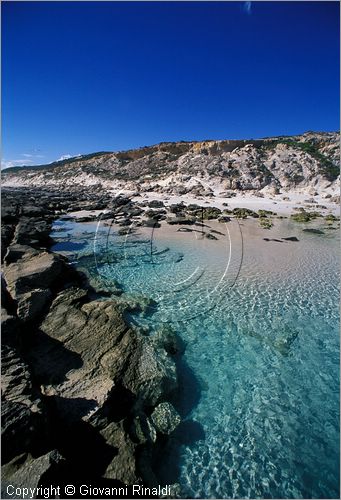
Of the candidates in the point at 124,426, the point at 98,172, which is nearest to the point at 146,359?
the point at 124,426

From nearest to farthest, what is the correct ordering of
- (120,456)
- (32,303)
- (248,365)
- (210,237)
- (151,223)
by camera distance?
1. (120,456)
2. (248,365)
3. (32,303)
4. (210,237)
5. (151,223)

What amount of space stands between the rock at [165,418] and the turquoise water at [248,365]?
0.22 metres

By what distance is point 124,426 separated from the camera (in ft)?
18.6

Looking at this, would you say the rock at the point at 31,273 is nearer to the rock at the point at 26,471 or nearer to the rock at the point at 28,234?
the rock at the point at 28,234

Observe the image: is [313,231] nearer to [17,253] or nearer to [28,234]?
[28,234]

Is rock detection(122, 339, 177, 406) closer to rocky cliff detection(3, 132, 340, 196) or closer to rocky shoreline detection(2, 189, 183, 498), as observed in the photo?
rocky shoreline detection(2, 189, 183, 498)

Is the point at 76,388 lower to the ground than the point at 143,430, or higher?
higher

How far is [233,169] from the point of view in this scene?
5438 centimetres

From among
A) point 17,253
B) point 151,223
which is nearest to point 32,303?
point 17,253

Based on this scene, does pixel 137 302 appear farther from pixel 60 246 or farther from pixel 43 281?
pixel 60 246

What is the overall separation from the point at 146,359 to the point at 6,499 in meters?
4.05

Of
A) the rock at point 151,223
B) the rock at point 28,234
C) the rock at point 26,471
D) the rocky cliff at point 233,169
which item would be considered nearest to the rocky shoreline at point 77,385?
the rock at point 26,471

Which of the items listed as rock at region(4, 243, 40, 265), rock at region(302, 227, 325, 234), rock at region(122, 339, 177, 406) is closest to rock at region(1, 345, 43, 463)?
rock at region(122, 339, 177, 406)

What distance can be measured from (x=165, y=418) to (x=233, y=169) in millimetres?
53373
